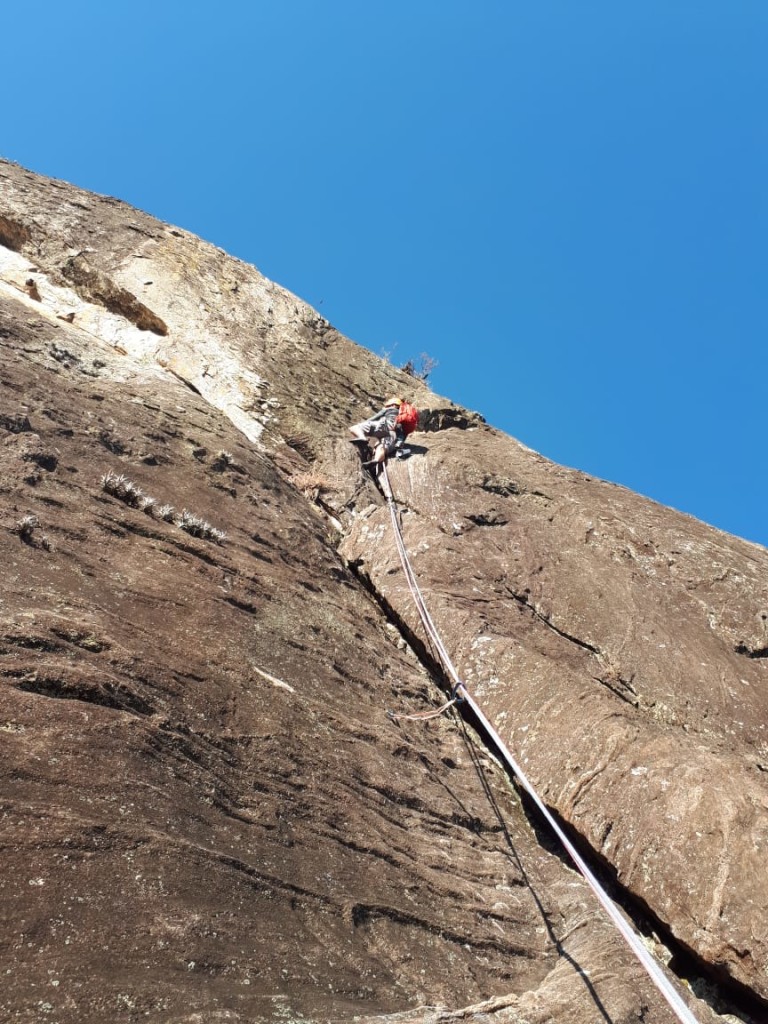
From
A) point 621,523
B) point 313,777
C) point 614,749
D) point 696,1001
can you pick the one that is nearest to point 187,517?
point 313,777

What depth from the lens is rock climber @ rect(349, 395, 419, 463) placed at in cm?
1440

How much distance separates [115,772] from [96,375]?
25.2 feet

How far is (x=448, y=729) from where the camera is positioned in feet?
27.9

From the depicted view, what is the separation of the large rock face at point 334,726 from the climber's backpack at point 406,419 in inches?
52.8

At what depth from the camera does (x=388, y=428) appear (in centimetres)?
1501

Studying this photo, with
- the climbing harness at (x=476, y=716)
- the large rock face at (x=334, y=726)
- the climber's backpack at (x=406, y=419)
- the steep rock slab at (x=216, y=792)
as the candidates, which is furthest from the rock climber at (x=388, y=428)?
the steep rock slab at (x=216, y=792)

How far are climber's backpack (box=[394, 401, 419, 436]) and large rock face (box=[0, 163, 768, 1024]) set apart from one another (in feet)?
4.40

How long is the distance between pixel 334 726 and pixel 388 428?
28.9 feet

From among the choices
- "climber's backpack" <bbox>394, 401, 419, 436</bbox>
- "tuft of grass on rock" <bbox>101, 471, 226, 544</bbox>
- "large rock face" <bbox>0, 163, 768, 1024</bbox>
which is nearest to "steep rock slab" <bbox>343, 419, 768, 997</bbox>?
"large rock face" <bbox>0, 163, 768, 1024</bbox>

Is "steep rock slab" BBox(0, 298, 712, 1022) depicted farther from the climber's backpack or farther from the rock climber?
the climber's backpack

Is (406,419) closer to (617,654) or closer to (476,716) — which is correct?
(617,654)

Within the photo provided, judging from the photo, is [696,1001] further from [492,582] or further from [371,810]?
[492,582]

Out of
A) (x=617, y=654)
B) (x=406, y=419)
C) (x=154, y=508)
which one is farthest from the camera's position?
(x=406, y=419)

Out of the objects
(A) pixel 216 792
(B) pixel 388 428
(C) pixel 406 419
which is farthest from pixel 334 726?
(C) pixel 406 419
